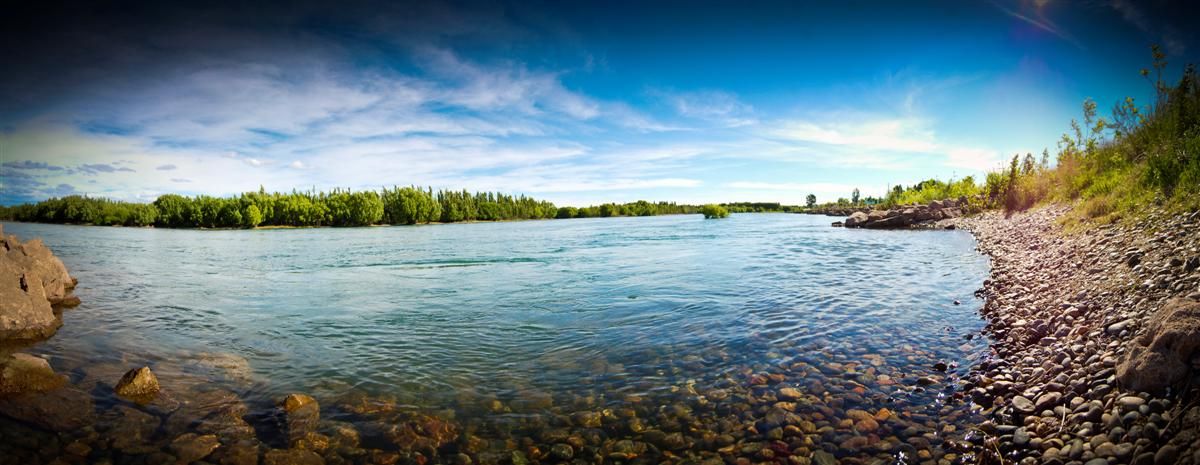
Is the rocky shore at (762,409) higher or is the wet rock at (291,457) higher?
the rocky shore at (762,409)

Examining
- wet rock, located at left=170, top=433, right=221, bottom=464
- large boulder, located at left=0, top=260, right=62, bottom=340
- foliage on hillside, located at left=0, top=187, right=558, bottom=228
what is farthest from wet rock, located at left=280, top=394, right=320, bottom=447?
foliage on hillside, located at left=0, top=187, right=558, bottom=228

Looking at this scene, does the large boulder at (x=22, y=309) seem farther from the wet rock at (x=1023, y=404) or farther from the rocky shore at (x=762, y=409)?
the wet rock at (x=1023, y=404)

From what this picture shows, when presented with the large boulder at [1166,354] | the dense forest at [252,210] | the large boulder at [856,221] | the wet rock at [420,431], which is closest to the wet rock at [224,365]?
the wet rock at [420,431]

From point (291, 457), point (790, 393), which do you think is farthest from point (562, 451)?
point (790, 393)

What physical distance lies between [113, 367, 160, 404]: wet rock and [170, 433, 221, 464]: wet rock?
197cm

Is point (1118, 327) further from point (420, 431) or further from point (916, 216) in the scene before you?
point (916, 216)

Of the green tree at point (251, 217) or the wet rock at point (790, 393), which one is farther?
the green tree at point (251, 217)

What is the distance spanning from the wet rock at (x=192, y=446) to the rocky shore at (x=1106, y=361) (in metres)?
8.75

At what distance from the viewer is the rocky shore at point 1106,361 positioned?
4297 mm

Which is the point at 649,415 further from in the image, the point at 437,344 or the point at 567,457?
the point at 437,344

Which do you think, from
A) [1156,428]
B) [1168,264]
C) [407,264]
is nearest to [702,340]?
[1156,428]

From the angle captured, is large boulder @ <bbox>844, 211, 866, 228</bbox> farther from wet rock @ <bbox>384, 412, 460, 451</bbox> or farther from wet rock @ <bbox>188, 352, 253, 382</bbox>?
wet rock @ <bbox>188, 352, 253, 382</bbox>

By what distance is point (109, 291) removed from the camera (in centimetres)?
1797

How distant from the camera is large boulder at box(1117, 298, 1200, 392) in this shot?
4.58 meters
